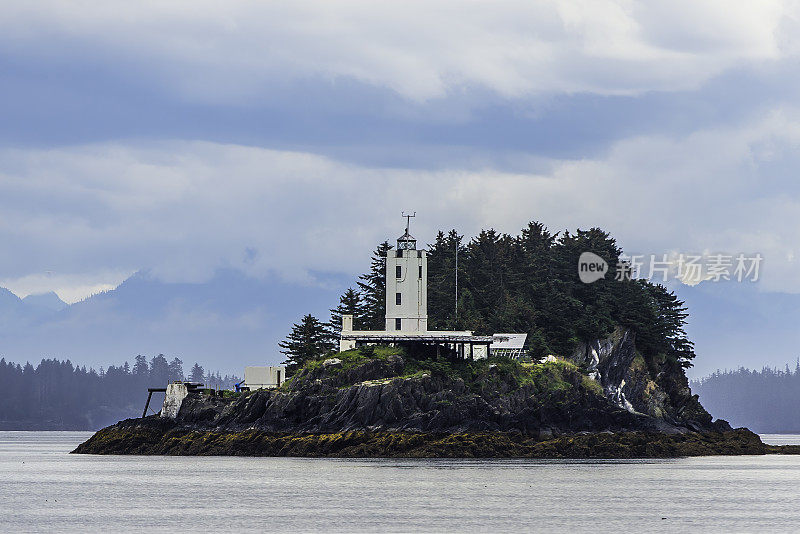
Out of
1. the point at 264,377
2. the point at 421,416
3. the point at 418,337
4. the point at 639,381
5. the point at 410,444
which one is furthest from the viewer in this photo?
the point at 639,381

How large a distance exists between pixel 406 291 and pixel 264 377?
1691 cm

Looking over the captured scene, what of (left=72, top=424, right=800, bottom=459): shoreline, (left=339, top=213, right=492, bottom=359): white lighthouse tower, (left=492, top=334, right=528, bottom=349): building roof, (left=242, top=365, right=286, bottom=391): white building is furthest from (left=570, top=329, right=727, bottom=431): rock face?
(left=242, top=365, right=286, bottom=391): white building

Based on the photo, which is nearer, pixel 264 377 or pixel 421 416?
pixel 421 416

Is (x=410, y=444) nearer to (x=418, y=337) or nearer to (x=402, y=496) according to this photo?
(x=418, y=337)

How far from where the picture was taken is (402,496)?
7600cm

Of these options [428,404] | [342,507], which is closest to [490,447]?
[428,404]

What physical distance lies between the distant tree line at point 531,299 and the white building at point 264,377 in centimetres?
1042

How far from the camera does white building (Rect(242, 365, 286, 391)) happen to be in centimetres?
12081

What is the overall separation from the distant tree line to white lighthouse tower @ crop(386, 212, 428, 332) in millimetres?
11217

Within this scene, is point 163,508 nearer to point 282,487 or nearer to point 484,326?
point 282,487

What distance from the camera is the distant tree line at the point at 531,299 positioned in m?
131

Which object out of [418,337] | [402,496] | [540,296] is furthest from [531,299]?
[402,496]

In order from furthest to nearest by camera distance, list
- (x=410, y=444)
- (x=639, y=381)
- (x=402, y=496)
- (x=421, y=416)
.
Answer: (x=639, y=381) < (x=421, y=416) < (x=410, y=444) < (x=402, y=496)

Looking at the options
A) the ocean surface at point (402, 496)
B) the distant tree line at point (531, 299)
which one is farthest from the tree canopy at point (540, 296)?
the ocean surface at point (402, 496)
